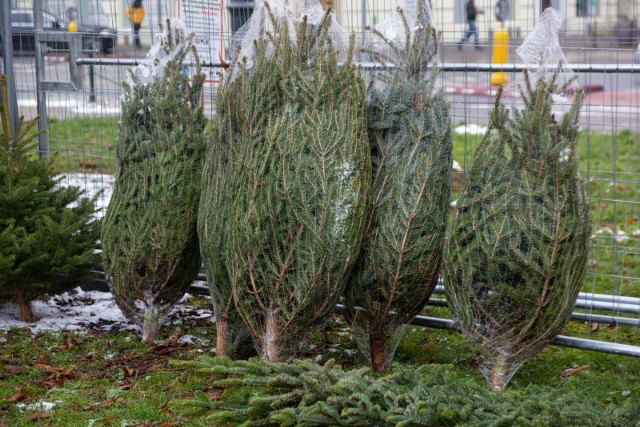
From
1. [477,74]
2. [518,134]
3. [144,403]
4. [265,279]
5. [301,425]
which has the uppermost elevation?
[477,74]

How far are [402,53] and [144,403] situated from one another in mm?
2187

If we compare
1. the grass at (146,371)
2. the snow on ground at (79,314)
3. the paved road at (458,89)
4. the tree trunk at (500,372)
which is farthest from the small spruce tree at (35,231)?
the tree trunk at (500,372)

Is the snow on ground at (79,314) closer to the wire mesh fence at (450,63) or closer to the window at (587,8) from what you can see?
the wire mesh fence at (450,63)

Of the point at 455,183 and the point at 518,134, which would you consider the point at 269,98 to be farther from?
the point at 455,183

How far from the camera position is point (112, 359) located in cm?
474

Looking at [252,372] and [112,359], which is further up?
[252,372]

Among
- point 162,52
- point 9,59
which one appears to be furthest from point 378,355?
point 9,59

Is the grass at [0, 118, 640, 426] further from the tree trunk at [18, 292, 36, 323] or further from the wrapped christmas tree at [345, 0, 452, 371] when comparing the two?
the wrapped christmas tree at [345, 0, 452, 371]

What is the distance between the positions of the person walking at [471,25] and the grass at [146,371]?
1.76m

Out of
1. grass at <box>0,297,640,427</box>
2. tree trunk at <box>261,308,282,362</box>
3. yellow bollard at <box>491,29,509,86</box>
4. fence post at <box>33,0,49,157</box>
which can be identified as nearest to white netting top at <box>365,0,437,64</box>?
yellow bollard at <box>491,29,509,86</box>

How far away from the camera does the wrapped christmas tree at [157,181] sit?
4.74 metres

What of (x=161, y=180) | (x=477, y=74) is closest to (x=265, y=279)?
(x=161, y=180)

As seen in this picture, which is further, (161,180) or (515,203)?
(161,180)

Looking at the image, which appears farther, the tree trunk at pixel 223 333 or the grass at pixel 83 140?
the grass at pixel 83 140
